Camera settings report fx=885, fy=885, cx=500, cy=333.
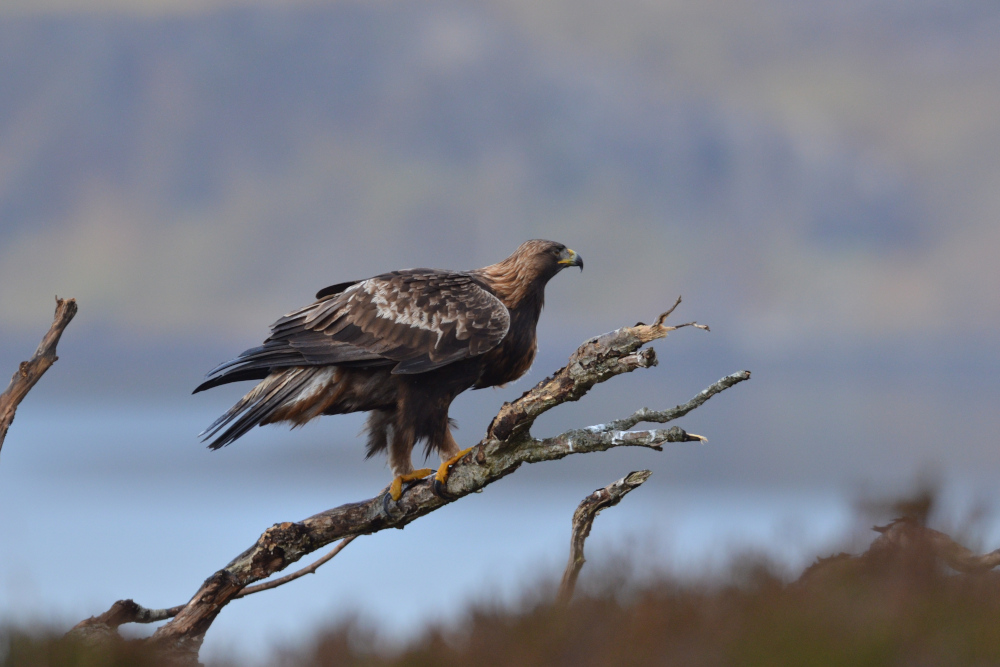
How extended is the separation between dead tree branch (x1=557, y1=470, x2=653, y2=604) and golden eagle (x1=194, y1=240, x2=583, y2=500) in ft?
4.53

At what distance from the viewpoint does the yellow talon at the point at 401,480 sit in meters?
6.57

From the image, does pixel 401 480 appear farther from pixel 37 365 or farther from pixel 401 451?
pixel 37 365

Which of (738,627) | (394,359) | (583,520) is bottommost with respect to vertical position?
(738,627)

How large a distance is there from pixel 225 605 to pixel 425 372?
229 cm

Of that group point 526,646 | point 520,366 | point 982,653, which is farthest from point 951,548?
point 520,366

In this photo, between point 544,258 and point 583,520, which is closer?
point 583,520

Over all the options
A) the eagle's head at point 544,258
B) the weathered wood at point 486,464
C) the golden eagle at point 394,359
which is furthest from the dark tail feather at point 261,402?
the eagle's head at point 544,258

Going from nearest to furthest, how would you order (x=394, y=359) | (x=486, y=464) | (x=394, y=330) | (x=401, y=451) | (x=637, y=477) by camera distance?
(x=637, y=477) → (x=486, y=464) → (x=401, y=451) → (x=394, y=359) → (x=394, y=330)

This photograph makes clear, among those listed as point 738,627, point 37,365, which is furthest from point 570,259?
point 738,627

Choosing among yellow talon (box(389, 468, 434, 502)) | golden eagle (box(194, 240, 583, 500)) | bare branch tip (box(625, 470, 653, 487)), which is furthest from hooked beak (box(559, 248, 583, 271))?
bare branch tip (box(625, 470, 653, 487))

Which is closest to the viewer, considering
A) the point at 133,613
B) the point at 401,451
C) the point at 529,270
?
the point at 133,613

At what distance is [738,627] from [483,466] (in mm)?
2293

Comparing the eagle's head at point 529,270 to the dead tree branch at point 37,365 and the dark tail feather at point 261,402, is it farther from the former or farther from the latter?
the dead tree branch at point 37,365

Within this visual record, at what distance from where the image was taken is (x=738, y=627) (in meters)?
3.91
